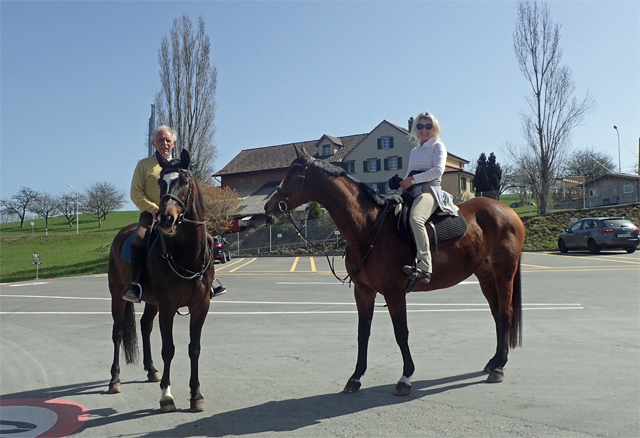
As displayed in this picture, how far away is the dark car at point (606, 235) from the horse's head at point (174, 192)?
25249 millimetres

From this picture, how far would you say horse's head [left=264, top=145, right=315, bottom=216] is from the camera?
5.51 meters

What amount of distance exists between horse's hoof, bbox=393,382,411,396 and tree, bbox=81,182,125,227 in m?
91.9

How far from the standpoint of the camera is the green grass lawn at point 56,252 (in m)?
39.4

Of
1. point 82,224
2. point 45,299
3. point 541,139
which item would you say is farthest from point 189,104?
point 82,224

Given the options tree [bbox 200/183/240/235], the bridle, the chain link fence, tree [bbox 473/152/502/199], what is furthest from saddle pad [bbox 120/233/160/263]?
tree [bbox 473/152/502/199]

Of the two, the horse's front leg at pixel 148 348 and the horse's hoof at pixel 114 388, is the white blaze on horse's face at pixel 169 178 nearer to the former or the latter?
the horse's front leg at pixel 148 348

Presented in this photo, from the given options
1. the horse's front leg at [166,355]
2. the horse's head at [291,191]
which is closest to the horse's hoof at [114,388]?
the horse's front leg at [166,355]

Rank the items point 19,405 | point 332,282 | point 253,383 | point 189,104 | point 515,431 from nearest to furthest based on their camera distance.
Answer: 1. point 515,431
2. point 19,405
3. point 253,383
4. point 332,282
5. point 189,104

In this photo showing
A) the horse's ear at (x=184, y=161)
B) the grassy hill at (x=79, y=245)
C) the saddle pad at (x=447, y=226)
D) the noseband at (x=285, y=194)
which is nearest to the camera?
the horse's ear at (x=184, y=161)

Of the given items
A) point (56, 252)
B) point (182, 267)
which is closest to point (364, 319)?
point (182, 267)

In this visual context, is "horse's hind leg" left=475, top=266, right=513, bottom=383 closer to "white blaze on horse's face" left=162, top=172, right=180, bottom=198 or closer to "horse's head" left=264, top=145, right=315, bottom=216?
"horse's head" left=264, top=145, right=315, bottom=216

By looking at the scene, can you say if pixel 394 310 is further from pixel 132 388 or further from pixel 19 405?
pixel 19 405

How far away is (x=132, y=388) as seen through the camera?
6023 mm

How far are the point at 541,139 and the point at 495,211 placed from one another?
130ft
